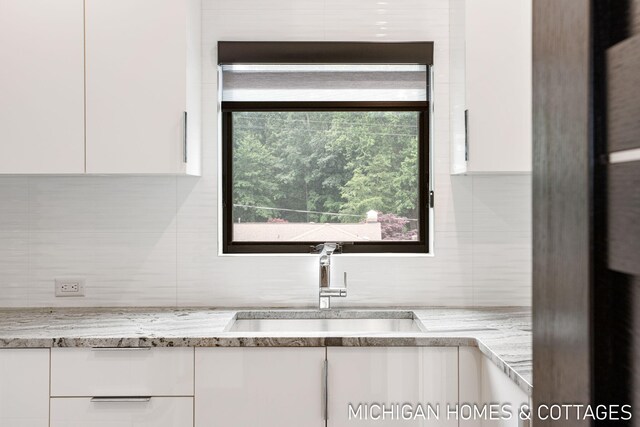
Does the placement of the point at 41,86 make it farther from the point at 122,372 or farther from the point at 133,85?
the point at 122,372

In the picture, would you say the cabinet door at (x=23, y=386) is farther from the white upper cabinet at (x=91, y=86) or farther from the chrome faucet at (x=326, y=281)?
the chrome faucet at (x=326, y=281)

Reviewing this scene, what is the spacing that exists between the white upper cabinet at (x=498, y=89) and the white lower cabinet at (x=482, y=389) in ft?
2.54

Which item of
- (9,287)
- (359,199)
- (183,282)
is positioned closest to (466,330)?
(359,199)

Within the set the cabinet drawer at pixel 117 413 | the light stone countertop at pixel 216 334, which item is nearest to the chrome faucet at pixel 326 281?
the light stone countertop at pixel 216 334

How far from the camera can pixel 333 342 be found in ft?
6.82

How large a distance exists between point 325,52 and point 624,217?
8.19 feet

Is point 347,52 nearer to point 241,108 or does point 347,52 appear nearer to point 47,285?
point 241,108

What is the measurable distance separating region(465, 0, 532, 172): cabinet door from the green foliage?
46 cm

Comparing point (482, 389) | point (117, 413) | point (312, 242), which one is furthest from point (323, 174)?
point (117, 413)

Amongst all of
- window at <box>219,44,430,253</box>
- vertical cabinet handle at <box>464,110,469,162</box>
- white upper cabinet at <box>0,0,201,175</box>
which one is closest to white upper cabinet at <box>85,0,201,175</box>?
white upper cabinet at <box>0,0,201,175</box>

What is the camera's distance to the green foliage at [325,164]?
9.27ft

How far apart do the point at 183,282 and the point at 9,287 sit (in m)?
0.79

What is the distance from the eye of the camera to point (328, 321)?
2.63 meters

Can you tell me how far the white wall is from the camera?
8.92ft
